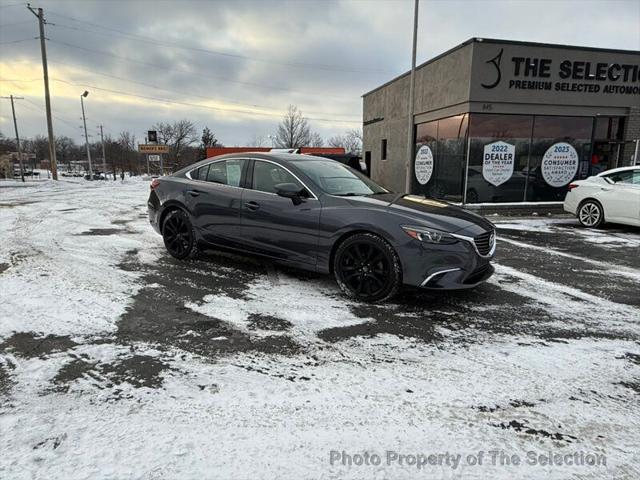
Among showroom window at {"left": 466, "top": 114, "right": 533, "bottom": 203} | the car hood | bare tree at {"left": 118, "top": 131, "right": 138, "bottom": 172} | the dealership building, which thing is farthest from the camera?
bare tree at {"left": 118, "top": 131, "right": 138, "bottom": 172}

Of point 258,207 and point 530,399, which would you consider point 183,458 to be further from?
point 258,207

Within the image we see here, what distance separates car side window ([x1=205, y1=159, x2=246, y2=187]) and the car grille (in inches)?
123

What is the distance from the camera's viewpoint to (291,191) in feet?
15.8

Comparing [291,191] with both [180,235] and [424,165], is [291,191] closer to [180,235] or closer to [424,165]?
[180,235]

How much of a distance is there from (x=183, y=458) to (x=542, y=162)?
49.3 ft

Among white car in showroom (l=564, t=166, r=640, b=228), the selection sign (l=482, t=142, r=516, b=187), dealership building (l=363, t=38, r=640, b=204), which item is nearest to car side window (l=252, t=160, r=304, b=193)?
white car in showroom (l=564, t=166, r=640, b=228)

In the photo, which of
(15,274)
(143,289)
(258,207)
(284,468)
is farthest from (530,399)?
(15,274)

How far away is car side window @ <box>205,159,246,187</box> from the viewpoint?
5.62 metres

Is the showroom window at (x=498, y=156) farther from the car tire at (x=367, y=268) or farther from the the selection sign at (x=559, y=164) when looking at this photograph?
the car tire at (x=367, y=268)

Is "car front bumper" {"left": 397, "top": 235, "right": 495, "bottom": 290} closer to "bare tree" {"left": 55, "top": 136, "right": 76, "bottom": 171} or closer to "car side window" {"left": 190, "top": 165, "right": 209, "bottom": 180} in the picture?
"car side window" {"left": 190, "top": 165, "right": 209, "bottom": 180}

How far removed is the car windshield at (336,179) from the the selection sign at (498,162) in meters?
9.40

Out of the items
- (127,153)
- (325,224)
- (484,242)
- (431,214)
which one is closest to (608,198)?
(484,242)

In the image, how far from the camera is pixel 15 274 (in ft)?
17.3

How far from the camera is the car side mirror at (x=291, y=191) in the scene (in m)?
4.82
